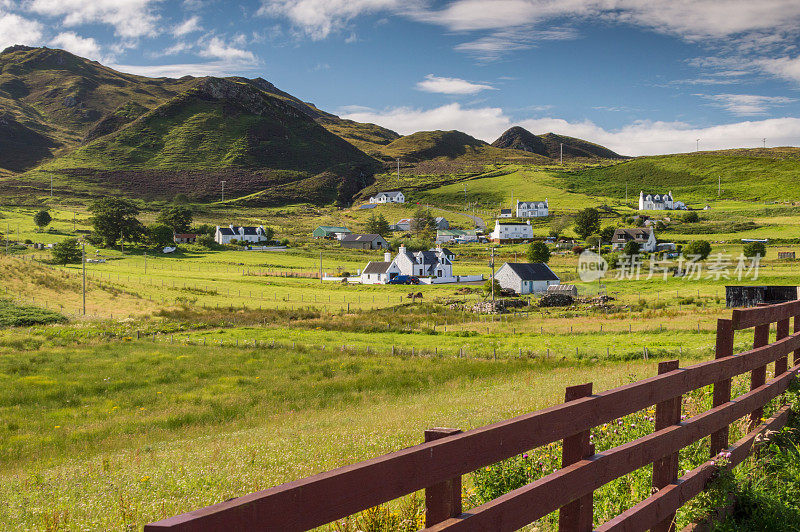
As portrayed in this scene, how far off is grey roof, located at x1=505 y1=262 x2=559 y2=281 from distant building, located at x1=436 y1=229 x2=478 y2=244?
2665 inches

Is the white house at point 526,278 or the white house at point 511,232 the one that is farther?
the white house at point 511,232

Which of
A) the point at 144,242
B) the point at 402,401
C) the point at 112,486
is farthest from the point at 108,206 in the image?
the point at 112,486

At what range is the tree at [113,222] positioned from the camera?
112250 mm

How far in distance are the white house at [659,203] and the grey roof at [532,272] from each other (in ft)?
361

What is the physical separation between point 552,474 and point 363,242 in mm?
136592

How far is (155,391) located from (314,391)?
266 inches

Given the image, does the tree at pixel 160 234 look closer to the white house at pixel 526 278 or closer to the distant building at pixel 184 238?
the distant building at pixel 184 238

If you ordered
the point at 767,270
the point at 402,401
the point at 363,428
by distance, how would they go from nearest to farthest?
the point at 363,428, the point at 402,401, the point at 767,270

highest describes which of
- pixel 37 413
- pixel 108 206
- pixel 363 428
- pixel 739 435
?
pixel 108 206

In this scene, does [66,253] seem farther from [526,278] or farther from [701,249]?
[701,249]

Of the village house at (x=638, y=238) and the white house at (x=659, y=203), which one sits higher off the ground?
the white house at (x=659, y=203)

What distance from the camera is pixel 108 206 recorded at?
114 metres

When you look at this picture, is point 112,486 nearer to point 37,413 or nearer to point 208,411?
point 208,411

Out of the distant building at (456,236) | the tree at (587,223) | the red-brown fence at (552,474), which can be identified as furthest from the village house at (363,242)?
the red-brown fence at (552,474)
